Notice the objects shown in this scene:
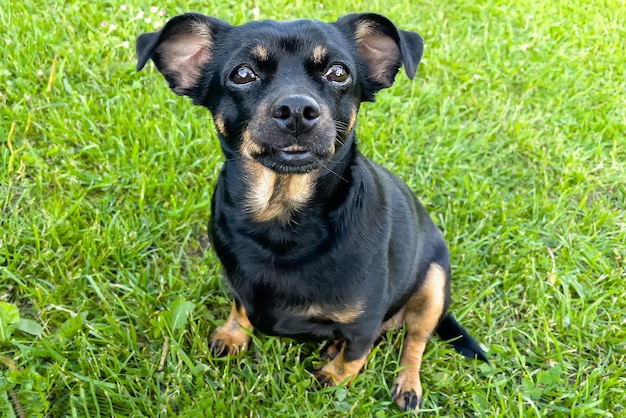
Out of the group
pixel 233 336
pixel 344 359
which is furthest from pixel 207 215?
pixel 344 359

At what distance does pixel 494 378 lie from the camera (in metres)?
2.66

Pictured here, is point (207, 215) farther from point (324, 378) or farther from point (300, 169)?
point (300, 169)

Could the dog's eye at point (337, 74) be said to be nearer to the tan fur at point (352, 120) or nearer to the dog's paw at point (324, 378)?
the tan fur at point (352, 120)

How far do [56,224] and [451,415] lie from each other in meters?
2.32

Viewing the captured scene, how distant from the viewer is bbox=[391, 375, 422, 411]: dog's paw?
2.55 m

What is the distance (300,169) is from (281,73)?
394 millimetres

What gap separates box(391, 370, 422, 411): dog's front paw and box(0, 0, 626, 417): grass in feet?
0.25

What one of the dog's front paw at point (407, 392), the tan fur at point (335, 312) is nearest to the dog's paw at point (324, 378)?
the dog's front paw at point (407, 392)

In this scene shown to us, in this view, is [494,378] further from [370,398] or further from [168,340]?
[168,340]

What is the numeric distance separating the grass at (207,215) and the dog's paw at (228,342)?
0.07m

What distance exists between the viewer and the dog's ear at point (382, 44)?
2.08m

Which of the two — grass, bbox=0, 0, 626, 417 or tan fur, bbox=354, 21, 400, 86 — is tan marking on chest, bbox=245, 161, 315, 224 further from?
grass, bbox=0, 0, 626, 417

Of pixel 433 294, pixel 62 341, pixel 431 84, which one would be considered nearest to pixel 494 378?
pixel 433 294

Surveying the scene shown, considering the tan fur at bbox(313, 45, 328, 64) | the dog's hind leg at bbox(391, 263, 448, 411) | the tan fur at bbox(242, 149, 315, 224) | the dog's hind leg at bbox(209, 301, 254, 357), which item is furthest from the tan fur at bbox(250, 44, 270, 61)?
the dog's hind leg at bbox(391, 263, 448, 411)
